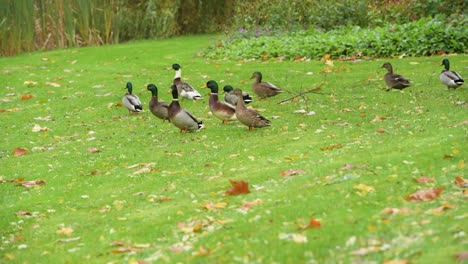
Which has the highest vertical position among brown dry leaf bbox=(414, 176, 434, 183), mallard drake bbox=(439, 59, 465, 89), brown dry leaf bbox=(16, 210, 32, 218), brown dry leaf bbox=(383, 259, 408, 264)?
brown dry leaf bbox=(383, 259, 408, 264)

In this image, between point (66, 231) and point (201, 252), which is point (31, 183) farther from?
point (201, 252)

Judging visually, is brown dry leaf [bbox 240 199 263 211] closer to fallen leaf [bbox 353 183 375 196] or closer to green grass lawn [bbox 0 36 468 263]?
green grass lawn [bbox 0 36 468 263]

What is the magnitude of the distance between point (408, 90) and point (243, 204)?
8.43 metres

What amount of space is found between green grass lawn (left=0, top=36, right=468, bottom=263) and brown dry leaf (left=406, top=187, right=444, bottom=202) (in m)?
0.09

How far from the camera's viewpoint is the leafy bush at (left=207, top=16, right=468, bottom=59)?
20.6m

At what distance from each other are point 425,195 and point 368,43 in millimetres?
13645

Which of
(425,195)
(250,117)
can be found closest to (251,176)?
(425,195)

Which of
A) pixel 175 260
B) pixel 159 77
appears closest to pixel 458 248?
pixel 175 260

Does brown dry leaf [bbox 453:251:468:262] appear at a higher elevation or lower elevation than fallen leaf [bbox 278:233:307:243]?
higher

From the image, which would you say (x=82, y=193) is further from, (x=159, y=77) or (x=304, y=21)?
(x=304, y=21)

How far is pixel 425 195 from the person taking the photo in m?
8.34

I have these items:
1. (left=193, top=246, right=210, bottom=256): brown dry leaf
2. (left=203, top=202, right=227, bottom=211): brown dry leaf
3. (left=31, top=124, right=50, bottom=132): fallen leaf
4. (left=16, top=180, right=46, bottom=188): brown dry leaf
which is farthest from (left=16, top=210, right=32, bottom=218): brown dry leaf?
(left=31, top=124, right=50, bottom=132): fallen leaf

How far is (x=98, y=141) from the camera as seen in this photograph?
47.3 ft

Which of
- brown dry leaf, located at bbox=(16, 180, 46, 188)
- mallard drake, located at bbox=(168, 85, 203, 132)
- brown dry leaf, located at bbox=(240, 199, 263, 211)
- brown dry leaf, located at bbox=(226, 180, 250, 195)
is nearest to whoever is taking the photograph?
brown dry leaf, located at bbox=(240, 199, 263, 211)
